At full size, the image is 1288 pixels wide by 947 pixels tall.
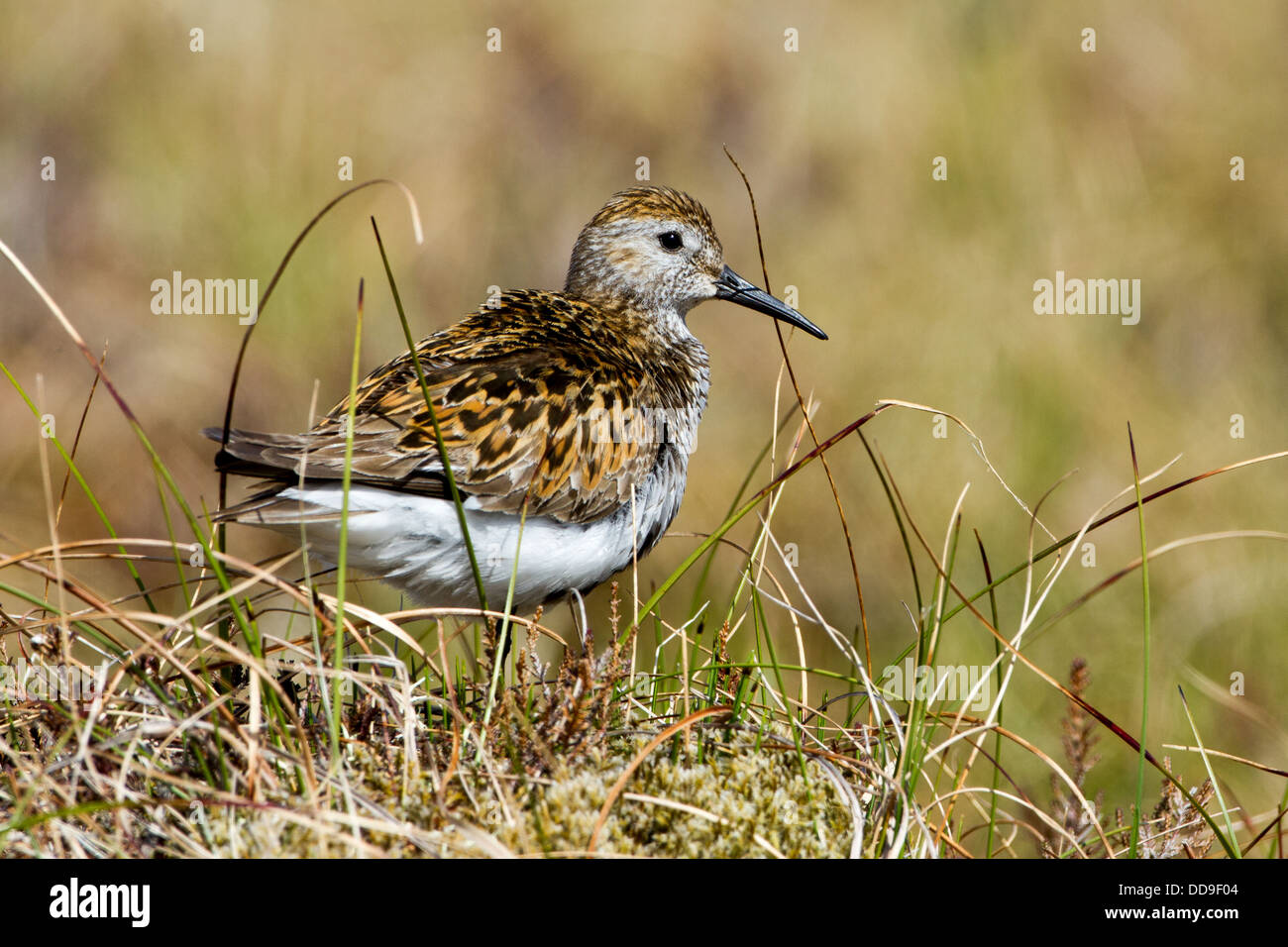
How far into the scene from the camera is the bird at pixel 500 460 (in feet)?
12.0

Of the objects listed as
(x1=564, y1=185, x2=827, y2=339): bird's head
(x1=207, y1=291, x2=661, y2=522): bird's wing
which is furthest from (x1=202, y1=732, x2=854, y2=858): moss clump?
(x1=564, y1=185, x2=827, y2=339): bird's head

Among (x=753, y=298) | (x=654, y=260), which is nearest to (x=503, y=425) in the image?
(x=654, y=260)

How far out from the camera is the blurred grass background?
314 inches

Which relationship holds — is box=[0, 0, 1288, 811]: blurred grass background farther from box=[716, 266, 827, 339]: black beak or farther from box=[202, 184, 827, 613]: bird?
box=[202, 184, 827, 613]: bird

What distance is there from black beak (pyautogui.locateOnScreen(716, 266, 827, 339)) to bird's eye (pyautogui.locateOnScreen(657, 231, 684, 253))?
267mm

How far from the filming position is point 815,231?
9.14 metres

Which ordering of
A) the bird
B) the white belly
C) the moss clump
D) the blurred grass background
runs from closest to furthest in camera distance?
the moss clump
the bird
the white belly
the blurred grass background

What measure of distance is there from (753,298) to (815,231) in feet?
12.4

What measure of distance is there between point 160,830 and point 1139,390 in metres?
7.90

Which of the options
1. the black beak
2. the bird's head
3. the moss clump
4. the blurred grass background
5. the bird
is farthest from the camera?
the blurred grass background

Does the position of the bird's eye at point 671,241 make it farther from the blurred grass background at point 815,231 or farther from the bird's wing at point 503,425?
the blurred grass background at point 815,231

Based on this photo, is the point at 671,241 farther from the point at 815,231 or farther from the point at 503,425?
the point at 815,231

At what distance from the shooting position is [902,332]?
28.2 ft

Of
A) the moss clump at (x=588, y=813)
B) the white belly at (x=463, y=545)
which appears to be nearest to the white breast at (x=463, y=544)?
the white belly at (x=463, y=545)
